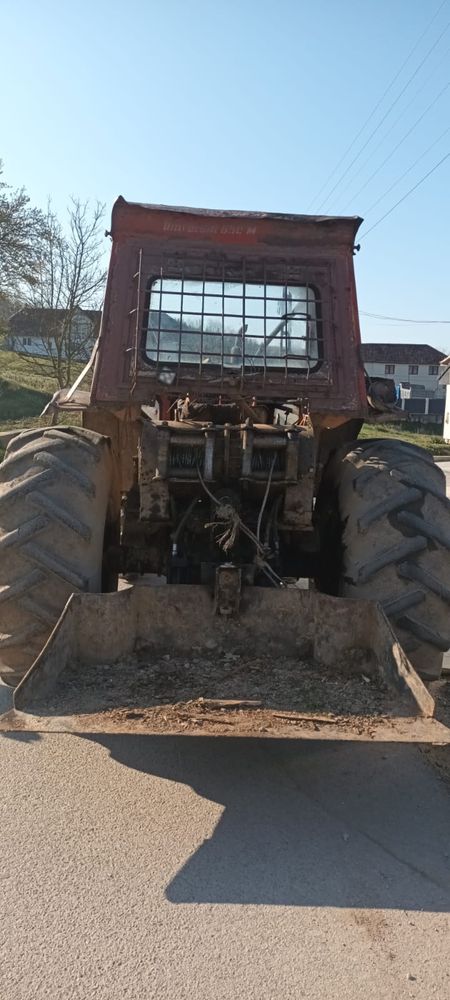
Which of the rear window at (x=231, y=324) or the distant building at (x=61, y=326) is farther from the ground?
the distant building at (x=61, y=326)

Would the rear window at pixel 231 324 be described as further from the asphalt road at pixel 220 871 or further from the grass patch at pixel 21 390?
the grass patch at pixel 21 390

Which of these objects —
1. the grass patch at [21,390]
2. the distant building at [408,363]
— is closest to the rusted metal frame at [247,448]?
the grass patch at [21,390]

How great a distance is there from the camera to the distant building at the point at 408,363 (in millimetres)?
78312

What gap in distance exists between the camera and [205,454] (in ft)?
12.4

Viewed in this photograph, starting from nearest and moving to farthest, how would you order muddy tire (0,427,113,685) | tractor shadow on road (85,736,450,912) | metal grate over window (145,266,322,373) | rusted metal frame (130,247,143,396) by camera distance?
tractor shadow on road (85,736,450,912) < muddy tire (0,427,113,685) < rusted metal frame (130,247,143,396) < metal grate over window (145,266,322,373)

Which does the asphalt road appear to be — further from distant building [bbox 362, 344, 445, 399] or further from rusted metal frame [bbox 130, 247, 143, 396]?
distant building [bbox 362, 344, 445, 399]

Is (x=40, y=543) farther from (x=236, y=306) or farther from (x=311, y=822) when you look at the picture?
(x=236, y=306)

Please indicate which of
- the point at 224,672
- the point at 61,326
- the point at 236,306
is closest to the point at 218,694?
the point at 224,672

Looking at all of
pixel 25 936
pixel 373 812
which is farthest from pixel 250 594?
pixel 25 936

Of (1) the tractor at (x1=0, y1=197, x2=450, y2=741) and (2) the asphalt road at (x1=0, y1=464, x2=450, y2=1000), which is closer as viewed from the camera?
(2) the asphalt road at (x1=0, y1=464, x2=450, y2=1000)

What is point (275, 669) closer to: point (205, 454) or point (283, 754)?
point (283, 754)

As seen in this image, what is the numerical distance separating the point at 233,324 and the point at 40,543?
1.78m

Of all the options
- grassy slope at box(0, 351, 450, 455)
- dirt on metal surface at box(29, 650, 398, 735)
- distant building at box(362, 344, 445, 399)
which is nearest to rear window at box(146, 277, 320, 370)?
dirt on metal surface at box(29, 650, 398, 735)

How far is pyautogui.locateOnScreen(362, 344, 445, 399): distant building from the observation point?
78.3 metres
